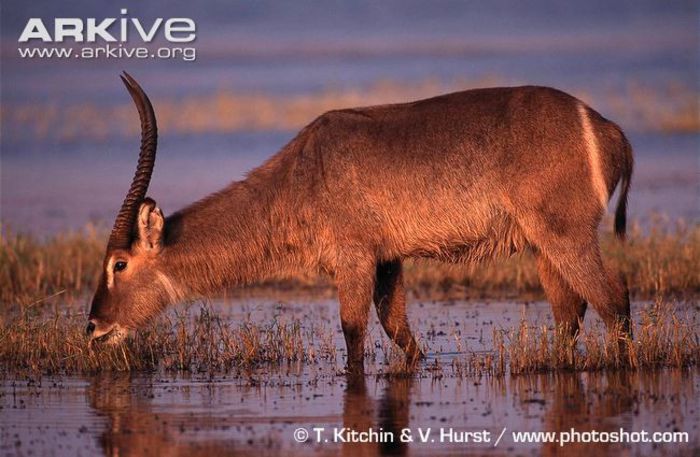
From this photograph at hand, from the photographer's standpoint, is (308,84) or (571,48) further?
(571,48)

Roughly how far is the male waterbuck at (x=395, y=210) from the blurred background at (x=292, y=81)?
8.36 m

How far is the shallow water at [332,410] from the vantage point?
28.1ft

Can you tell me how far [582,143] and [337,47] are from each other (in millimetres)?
33373

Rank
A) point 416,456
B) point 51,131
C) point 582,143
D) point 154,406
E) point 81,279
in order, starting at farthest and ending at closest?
1. point 51,131
2. point 81,279
3. point 582,143
4. point 154,406
5. point 416,456

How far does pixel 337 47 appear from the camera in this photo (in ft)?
145

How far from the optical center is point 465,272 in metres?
15.2

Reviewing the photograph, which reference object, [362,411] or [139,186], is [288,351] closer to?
[139,186]

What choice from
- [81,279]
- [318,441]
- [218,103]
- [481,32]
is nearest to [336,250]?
[318,441]

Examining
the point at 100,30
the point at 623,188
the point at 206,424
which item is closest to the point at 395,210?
the point at 623,188

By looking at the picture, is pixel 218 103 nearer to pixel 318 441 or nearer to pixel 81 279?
pixel 81 279

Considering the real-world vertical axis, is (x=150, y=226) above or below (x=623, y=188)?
below

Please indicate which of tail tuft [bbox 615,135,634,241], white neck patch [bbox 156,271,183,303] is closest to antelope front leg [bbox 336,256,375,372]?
white neck patch [bbox 156,271,183,303]

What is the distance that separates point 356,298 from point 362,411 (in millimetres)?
1914

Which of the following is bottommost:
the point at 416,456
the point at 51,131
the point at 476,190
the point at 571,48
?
the point at 416,456
